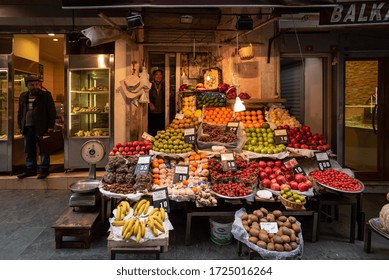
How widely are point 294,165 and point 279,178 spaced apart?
534 mm

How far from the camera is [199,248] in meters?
4.50

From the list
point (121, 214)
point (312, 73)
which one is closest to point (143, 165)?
point (121, 214)

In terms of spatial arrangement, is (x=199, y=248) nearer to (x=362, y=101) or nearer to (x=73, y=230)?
(x=73, y=230)

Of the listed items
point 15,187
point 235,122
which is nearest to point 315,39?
point 235,122

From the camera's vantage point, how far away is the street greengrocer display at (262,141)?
18.3ft

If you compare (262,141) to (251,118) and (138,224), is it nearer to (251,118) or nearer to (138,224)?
(251,118)

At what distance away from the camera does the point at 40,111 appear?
743 cm

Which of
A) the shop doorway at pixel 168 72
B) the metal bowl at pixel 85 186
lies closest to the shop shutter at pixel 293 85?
the shop doorway at pixel 168 72

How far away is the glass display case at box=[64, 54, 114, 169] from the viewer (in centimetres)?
787

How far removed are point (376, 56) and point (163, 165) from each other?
593 centimetres

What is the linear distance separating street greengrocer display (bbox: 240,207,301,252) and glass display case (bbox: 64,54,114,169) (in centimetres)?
496

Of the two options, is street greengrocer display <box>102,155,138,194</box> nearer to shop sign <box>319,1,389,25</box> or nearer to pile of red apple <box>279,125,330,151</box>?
pile of red apple <box>279,125,330,151</box>

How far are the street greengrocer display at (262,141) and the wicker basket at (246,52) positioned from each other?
5.60ft

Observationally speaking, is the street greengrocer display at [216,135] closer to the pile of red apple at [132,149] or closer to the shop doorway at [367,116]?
the pile of red apple at [132,149]
